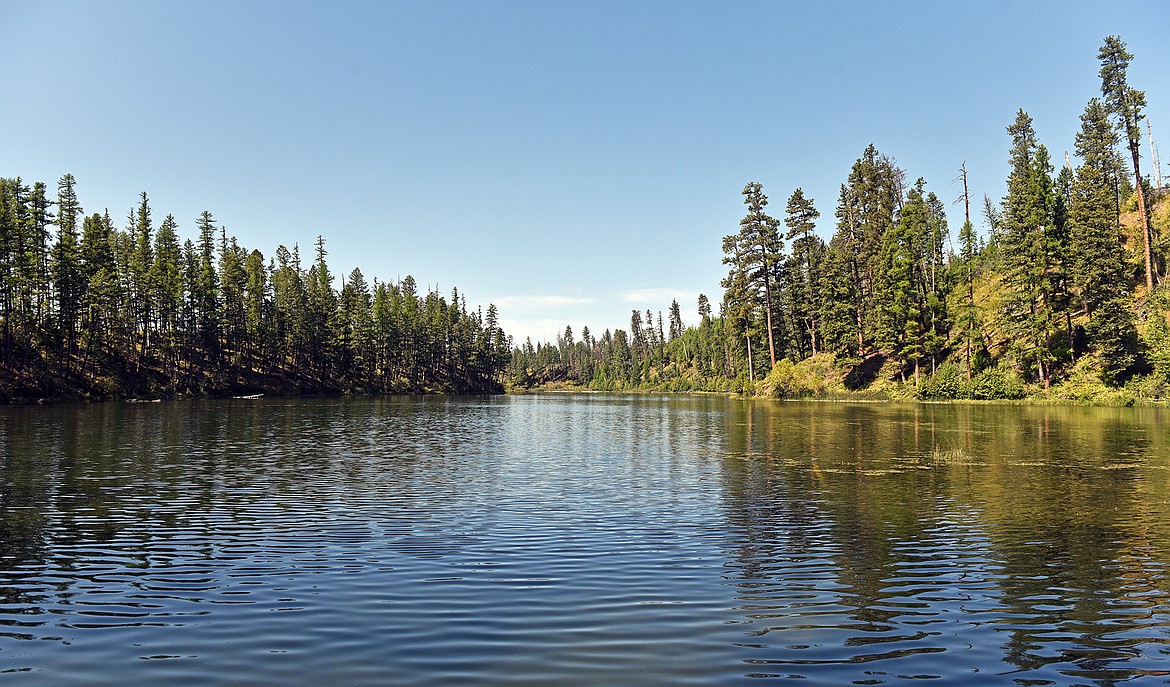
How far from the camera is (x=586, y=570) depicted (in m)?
12.3

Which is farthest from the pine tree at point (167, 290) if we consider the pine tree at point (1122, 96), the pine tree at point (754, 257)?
the pine tree at point (1122, 96)

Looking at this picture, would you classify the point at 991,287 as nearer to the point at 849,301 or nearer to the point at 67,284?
the point at 849,301

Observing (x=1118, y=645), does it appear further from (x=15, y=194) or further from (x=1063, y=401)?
(x=15, y=194)

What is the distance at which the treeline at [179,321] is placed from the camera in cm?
7869

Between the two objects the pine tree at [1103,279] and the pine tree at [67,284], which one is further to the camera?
Answer: the pine tree at [67,284]

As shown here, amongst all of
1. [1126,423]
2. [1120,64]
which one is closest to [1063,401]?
[1126,423]

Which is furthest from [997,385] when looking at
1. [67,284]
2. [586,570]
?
[67,284]

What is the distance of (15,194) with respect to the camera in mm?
80000

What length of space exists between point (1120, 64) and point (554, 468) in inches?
3348

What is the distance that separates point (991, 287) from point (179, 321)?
11363 centimetres

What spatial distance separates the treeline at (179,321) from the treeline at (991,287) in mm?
76805

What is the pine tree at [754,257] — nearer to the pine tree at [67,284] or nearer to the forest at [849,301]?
the forest at [849,301]

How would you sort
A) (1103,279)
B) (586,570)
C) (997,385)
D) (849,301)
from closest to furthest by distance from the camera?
1. (586,570)
2. (1103,279)
3. (997,385)
4. (849,301)

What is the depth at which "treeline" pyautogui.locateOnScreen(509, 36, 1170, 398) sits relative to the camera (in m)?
64.3
